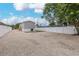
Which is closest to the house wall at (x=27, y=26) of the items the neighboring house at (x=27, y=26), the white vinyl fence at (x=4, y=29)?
the neighboring house at (x=27, y=26)

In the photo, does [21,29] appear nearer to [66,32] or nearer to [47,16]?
[47,16]

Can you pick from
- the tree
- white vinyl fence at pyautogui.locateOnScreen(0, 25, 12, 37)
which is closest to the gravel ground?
white vinyl fence at pyautogui.locateOnScreen(0, 25, 12, 37)

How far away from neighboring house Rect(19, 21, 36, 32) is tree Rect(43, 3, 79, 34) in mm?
259

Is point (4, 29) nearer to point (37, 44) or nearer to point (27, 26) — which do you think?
point (27, 26)

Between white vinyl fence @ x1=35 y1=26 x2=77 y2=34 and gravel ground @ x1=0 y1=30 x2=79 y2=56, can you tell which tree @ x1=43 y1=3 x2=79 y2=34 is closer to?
white vinyl fence @ x1=35 y1=26 x2=77 y2=34

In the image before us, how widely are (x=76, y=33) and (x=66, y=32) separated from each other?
0.17 meters

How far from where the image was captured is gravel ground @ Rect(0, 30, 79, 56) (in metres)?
3.99

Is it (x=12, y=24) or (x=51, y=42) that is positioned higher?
(x=12, y=24)

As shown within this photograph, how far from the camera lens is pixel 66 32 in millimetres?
4340

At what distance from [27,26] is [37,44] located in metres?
0.33

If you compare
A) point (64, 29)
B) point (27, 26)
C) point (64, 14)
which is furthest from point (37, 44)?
point (64, 14)

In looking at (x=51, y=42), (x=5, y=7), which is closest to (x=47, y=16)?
(x=51, y=42)

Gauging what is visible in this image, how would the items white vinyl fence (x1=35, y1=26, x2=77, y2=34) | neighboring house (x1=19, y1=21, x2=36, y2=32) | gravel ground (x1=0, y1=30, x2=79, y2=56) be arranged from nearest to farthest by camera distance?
gravel ground (x1=0, y1=30, x2=79, y2=56) < neighboring house (x1=19, y1=21, x2=36, y2=32) < white vinyl fence (x1=35, y1=26, x2=77, y2=34)

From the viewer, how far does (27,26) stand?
4.16 metres
